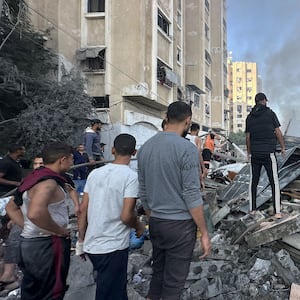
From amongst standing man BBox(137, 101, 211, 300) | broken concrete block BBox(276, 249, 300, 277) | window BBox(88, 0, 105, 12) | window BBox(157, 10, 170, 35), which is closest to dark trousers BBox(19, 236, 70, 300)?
standing man BBox(137, 101, 211, 300)

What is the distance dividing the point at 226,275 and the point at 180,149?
2190 mm

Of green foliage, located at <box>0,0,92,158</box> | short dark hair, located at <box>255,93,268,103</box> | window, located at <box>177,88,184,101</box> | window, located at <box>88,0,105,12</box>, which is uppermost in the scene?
window, located at <box>88,0,105,12</box>

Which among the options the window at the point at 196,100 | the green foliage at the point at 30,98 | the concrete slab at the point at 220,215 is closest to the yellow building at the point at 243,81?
the window at the point at 196,100

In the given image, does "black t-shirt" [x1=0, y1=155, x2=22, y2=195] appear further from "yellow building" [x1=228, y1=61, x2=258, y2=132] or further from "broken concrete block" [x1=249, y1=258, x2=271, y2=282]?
"yellow building" [x1=228, y1=61, x2=258, y2=132]

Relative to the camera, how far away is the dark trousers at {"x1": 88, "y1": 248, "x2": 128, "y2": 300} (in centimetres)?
276

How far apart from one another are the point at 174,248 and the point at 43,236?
0.97m

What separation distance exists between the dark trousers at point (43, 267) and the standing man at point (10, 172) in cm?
239

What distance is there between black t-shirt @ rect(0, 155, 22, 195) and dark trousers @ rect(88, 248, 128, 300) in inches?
105

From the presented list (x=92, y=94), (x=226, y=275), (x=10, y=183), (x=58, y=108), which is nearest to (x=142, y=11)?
(x=92, y=94)

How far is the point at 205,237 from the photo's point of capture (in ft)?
8.61

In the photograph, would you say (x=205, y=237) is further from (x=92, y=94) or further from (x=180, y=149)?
(x=92, y=94)

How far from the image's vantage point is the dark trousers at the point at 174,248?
2.70 metres

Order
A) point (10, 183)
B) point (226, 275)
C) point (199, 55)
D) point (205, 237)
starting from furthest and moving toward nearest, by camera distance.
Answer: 1. point (199, 55)
2. point (10, 183)
3. point (226, 275)
4. point (205, 237)

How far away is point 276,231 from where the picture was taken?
4.29m
